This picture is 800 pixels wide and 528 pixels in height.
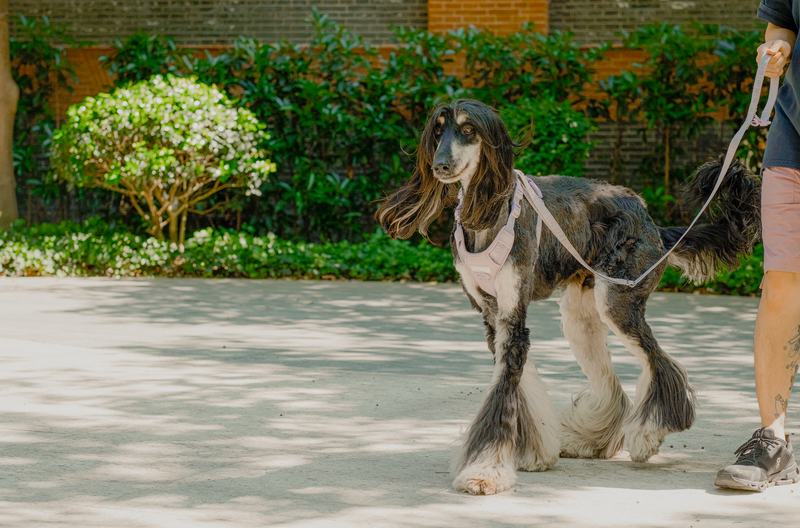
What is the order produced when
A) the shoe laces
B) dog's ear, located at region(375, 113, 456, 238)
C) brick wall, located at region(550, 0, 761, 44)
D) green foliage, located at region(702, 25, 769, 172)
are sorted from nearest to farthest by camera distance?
1. the shoe laces
2. dog's ear, located at region(375, 113, 456, 238)
3. green foliage, located at region(702, 25, 769, 172)
4. brick wall, located at region(550, 0, 761, 44)

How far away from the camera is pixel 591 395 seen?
4426 millimetres

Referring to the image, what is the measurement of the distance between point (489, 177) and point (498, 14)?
33.3 feet

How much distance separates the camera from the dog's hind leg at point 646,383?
407 cm

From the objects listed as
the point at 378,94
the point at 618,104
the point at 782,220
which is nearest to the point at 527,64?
the point at 618,104

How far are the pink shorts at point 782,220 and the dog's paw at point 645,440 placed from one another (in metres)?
0.85

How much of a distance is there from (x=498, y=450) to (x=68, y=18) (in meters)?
13.2

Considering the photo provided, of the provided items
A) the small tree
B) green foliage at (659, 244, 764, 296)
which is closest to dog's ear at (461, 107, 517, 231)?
green foliage at (659, 244, 764, 296)

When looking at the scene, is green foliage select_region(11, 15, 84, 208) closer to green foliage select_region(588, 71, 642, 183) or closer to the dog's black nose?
green foliage select_region(588, 71, 642, 183)

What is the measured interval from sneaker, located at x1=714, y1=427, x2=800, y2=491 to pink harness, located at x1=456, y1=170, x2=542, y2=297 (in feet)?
3.90

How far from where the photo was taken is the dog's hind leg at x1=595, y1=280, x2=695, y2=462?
4074mm

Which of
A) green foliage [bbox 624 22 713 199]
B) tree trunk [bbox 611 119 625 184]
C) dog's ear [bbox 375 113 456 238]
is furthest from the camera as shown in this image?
tree trunk [bbox 611 119 625 184]

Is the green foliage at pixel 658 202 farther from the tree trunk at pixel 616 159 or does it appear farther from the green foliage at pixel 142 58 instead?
the green foliage at pixel 142 58

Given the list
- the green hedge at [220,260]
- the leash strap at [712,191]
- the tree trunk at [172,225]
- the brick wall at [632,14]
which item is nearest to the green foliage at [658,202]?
the green hedge at [220,260]

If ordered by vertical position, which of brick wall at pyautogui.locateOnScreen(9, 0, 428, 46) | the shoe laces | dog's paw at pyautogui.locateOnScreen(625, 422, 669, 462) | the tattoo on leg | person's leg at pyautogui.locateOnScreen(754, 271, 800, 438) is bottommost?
dog's paw at pyautogui.locateOnScreen(625, 422, 669, 462)
